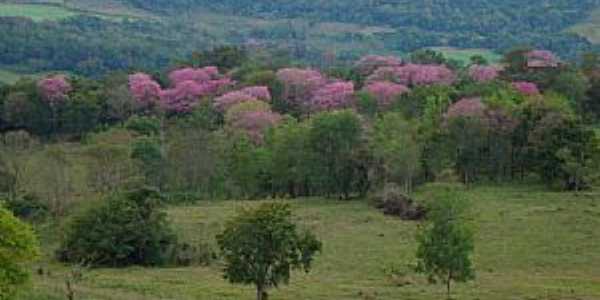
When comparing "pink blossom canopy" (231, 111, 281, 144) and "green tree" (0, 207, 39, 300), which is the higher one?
"green tree" (0, 207, 39, 300)

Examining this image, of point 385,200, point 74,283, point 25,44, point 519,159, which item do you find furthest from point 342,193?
point 25,44

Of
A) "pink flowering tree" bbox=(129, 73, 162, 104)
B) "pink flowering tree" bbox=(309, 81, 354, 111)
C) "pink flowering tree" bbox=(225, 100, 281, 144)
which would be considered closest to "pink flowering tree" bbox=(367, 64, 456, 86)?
"pink flowering tree" bbox=(309, 81, 354, 111)

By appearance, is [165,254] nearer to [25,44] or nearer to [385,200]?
[385,200]

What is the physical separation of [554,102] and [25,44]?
93.1 m

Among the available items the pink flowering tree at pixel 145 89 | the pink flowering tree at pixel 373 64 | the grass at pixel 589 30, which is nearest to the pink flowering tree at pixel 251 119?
the pink flowering tree at pixel 145 89

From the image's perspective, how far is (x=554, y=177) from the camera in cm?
8081

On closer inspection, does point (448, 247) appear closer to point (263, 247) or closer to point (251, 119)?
point (263, 247)

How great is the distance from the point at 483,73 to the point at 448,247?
68603mm

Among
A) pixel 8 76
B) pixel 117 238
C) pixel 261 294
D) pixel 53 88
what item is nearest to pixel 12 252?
pixel 261 294

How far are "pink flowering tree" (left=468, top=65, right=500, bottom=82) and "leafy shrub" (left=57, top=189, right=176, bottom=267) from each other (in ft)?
180

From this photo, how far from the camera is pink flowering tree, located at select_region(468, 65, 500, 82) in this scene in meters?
111

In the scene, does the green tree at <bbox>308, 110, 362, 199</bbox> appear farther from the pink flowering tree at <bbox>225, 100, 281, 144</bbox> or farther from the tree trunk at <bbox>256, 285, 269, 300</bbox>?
the tree trunk at <bbox>256, 285, 269, 300</bbox>

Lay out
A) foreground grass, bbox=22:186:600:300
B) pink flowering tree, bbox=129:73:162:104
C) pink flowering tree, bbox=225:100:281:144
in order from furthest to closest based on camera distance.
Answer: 1. pink flowering tree, bbox=129:73:162:104
2. pink flowering tree, bbox=225:100:281:144
3. foreground grass, bbox=22:186:600:300

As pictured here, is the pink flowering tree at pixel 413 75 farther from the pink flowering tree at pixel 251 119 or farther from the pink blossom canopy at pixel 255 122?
the pink blossom canopy at pixel 255 122
